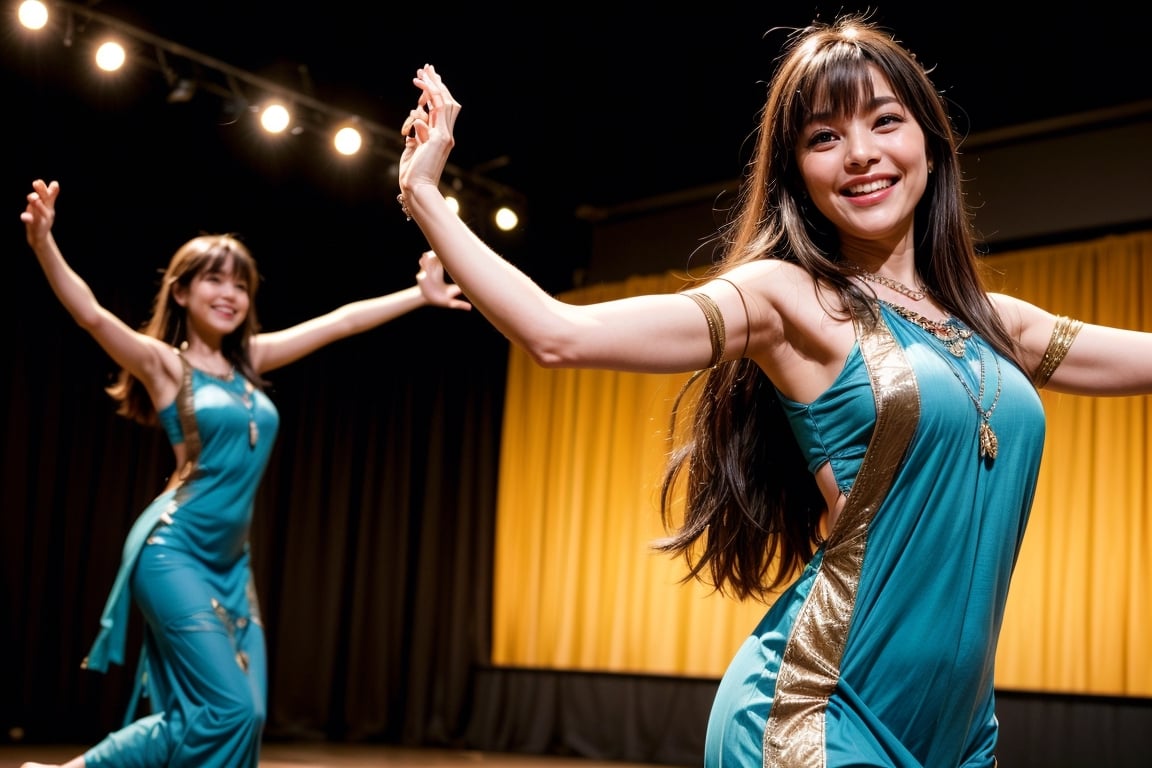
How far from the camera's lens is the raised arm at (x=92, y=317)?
3170 mm

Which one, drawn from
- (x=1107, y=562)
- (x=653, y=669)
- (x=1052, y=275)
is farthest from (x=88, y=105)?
(x=1107, y=562)

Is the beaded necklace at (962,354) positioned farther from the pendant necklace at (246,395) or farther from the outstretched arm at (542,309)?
the pendant necklace at (246,395)

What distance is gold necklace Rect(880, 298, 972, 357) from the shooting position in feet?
4.37

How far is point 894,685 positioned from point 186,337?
A: 3080 mm

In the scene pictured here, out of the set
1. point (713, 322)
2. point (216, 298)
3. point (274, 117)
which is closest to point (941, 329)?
point (713, 322)

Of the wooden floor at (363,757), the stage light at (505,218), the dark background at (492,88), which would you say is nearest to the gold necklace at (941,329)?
the dark background at (492,88)

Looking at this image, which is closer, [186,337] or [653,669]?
[186,337]

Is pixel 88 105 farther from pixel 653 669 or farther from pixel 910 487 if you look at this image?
pixel 910 487

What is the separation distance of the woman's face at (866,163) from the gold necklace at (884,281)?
42 millimetres

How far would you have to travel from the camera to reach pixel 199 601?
3439mm

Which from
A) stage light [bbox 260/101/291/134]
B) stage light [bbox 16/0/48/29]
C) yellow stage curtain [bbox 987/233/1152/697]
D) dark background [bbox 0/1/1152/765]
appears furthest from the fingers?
yellow stage curtain [bbox 987/233/1152/697]

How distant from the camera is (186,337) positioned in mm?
3863

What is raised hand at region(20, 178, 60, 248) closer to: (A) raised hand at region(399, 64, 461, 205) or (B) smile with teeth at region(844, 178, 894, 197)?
(A) raised hand at region(399, 64, 461, 205)

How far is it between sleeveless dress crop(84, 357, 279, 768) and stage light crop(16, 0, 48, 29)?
2.03m
